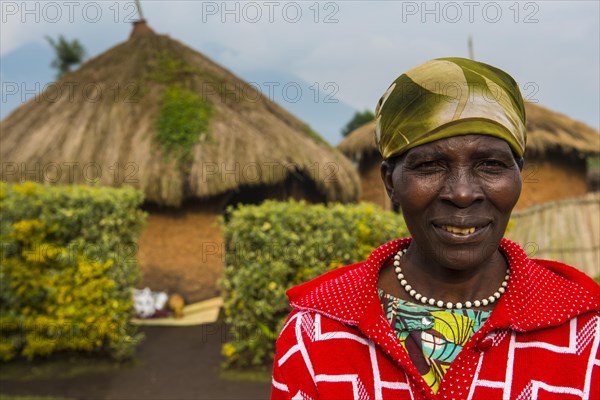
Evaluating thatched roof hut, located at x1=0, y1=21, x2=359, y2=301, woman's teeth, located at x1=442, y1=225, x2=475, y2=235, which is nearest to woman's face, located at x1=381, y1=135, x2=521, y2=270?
woman's teeth, located at x1=442, y1=225, x2=475, y2=235

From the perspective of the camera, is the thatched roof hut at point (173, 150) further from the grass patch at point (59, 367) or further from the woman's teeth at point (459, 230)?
the woman's teeth at point (459, 230)

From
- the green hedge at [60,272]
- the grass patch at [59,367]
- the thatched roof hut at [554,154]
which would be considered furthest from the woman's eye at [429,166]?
the thatched roof hut at [554,154]

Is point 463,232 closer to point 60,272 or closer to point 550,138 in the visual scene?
point 60,272

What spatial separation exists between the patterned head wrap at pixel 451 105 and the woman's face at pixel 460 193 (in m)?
0.03

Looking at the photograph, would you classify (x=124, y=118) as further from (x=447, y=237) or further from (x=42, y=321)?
(x=447, y=237)

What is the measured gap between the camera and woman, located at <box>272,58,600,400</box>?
125 centimetres

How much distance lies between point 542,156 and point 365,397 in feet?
41.9

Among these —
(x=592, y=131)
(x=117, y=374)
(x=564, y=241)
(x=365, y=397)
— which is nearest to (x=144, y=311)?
(x=117, y=374)

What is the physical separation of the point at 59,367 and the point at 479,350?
596 cm

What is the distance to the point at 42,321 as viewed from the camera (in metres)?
5.94

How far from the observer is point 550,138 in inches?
496

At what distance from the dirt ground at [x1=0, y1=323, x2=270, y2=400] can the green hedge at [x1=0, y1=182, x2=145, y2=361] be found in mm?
342

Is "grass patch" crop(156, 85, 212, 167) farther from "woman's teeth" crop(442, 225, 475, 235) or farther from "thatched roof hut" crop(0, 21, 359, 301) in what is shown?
"woman's teeth" crop(442, 225, 475, 235)

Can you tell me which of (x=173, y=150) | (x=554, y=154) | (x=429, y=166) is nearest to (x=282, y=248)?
(x=173, y=150)
